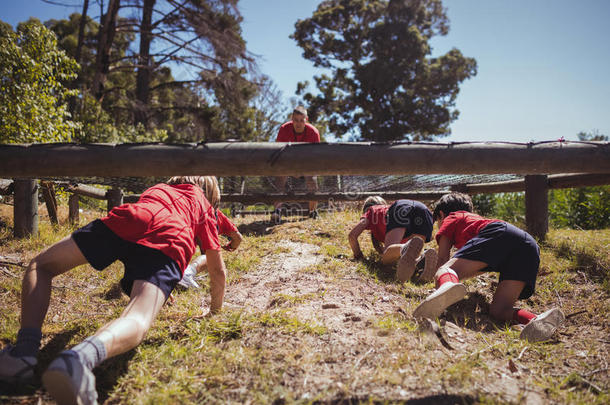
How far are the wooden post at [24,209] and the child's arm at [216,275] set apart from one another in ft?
10.2

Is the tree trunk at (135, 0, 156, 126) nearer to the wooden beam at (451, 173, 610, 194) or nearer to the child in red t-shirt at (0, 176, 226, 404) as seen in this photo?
the wooden beam at (451, 173, 610, 194)

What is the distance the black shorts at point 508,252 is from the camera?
7.85ft

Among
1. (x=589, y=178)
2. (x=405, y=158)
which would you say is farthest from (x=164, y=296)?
(x=589, y=178)

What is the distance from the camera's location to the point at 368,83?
19.8 m

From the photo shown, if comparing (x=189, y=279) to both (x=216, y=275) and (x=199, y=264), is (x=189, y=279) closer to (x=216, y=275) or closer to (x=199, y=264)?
(x=199, y=264)

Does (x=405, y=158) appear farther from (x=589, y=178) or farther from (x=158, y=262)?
(x=589, y=178)

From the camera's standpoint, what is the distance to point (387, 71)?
1939 centimetres

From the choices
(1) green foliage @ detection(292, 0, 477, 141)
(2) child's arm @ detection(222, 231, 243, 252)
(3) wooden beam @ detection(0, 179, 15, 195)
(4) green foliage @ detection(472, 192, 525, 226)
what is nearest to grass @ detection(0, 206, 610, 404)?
(2) child's arm @ detection(222, 231, 243, 252)

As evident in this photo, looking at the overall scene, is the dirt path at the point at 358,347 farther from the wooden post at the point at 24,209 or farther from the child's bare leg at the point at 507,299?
the wooden post at the point at 24,209

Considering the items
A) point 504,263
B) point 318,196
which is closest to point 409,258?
point 504,263

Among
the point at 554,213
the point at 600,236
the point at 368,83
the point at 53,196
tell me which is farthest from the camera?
the point at 368,83

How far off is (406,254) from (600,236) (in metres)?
3.43

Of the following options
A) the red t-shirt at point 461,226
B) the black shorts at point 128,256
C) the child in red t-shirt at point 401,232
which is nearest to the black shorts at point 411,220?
the child in red t-shirt at point 401,232

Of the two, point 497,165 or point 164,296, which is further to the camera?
point 497,165
